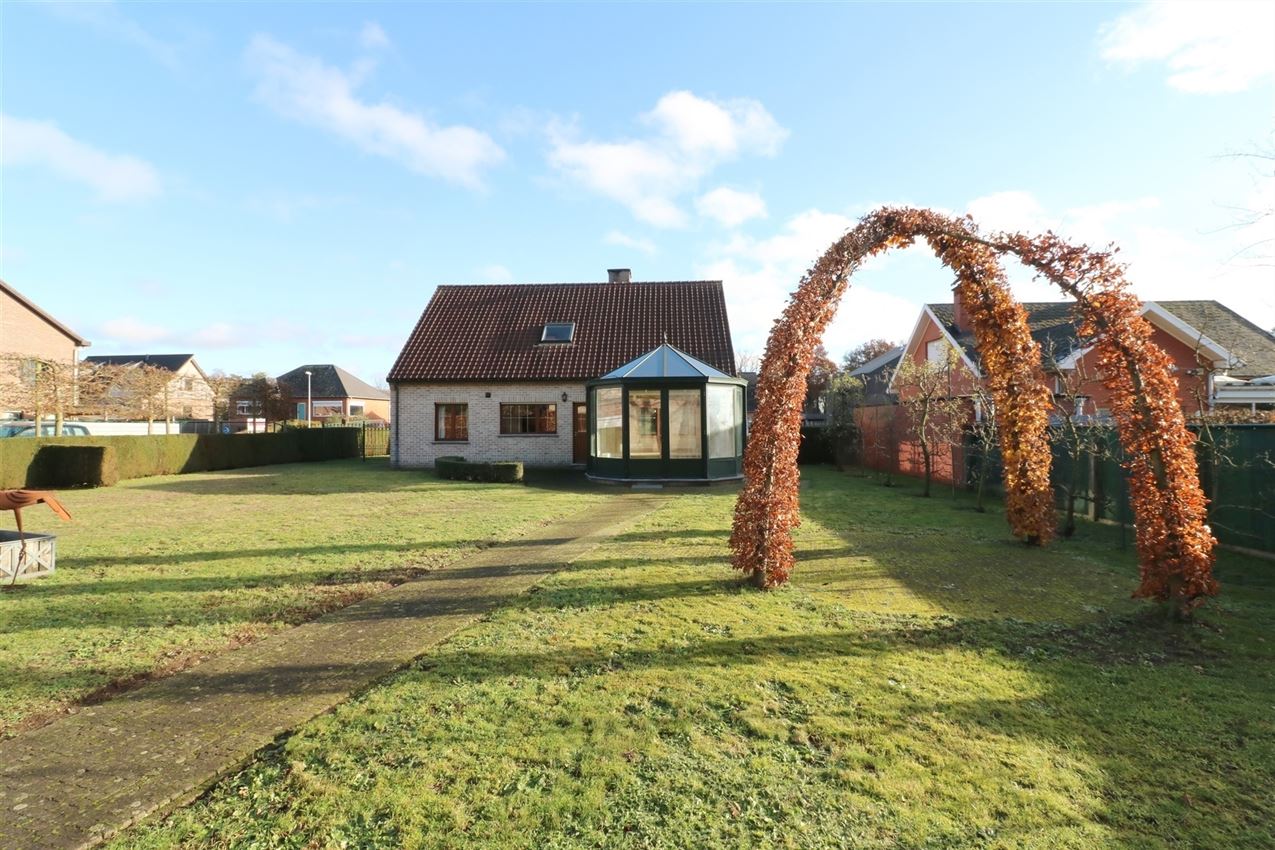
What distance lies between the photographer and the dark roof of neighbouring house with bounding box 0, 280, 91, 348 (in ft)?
98.0

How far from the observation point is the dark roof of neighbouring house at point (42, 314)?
2987 cm

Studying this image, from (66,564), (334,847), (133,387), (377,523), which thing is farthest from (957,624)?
(133,387)

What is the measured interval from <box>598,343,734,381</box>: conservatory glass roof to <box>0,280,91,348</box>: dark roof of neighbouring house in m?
33.2

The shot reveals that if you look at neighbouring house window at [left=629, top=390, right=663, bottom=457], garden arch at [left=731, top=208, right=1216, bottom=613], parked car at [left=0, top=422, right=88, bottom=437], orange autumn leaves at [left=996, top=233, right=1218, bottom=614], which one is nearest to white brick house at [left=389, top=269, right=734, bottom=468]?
neighbouring house window at [left=629, top=390, right=663, bottom=457]

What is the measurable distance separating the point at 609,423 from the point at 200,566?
10046 mm

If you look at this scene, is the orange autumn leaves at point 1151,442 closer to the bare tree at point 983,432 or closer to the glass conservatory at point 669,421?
the bare tree at point 983,432

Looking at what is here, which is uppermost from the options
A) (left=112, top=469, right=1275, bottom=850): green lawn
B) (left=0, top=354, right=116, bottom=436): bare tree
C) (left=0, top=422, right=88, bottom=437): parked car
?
(left=0, top=354, right=116, bottom=436): bare tree

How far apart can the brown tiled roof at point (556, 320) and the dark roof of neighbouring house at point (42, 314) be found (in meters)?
23.7

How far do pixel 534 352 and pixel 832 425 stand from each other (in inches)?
439

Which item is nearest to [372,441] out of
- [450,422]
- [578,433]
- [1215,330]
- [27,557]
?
[450,422]

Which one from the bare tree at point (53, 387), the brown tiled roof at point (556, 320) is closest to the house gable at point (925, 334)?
the brown tiled roof at point (556, 320)

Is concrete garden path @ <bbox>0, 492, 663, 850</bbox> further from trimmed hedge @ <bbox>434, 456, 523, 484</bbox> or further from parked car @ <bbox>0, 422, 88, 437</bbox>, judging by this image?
parked car @ <bbox>0, 422, 88, 437</bbox>

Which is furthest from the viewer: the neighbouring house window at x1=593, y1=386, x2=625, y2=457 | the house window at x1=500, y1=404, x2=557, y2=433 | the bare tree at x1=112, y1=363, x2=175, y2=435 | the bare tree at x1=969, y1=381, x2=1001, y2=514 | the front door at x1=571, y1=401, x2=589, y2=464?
the bare tree at x1=112, y1=363, x2=175, y2=435

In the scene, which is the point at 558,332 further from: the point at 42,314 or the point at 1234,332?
the point at 42,314
